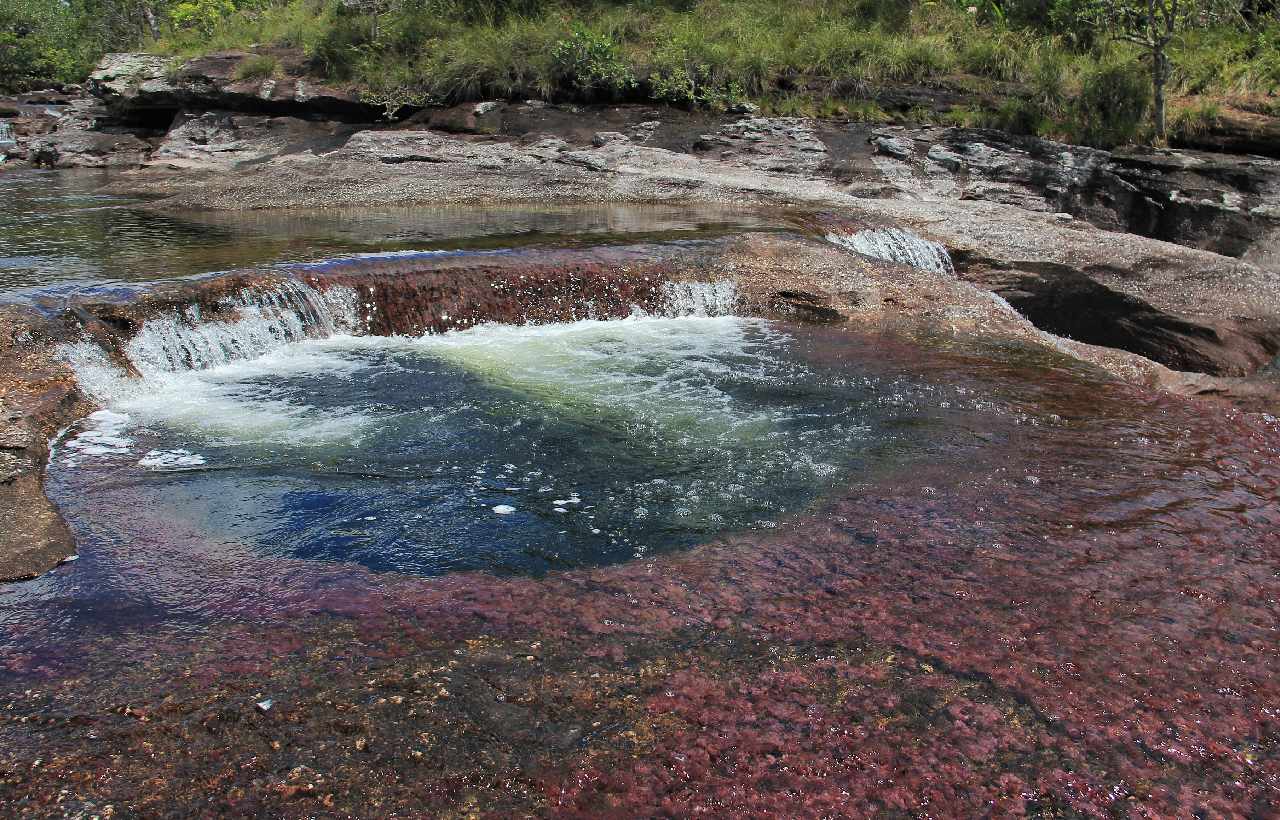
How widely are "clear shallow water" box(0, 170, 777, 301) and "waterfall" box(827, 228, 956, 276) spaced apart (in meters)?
1.26

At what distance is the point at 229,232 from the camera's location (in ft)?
36.0

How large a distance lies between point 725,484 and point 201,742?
→ 270 cm

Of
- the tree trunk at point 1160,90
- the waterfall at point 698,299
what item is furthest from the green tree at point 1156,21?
the waterfall at point 698,299

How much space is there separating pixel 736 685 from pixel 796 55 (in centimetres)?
1688

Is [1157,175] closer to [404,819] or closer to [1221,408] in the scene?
[1221,408]

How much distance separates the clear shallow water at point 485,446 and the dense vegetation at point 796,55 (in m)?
10.9

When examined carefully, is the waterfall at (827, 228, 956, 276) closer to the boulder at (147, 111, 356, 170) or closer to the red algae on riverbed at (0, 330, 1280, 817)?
the red algae on riverbed at (0, 330, 1280, 817)

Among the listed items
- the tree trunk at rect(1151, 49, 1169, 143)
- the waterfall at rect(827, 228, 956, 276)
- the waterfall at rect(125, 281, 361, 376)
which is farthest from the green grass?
the waterfall at rect(125, 281, 361, 376)

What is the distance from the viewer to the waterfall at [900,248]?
418 inches

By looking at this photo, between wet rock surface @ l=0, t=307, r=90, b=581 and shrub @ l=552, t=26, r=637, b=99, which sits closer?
wet rock surface @ l=0, t=307, r=90, b=581

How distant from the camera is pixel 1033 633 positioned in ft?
10.6

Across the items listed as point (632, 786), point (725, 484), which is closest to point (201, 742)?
point (632, 786)

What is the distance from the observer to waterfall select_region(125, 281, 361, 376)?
6820mm

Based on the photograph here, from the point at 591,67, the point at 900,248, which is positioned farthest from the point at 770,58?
the point at 900,248
